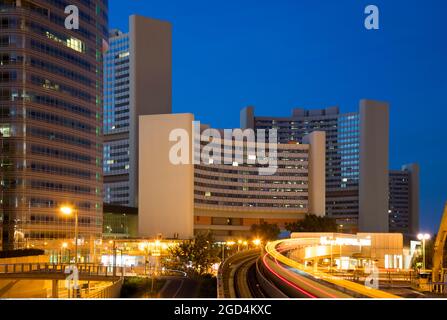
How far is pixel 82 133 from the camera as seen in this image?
9081 cm

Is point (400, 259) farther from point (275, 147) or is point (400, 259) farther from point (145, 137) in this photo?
point (275, 147)

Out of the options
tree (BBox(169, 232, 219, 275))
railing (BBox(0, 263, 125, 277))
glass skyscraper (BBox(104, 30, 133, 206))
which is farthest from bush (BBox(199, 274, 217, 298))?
glass skyscraper (BBox(104, 30, 133, 206))

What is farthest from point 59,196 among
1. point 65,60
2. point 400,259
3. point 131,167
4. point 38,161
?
point 131,167

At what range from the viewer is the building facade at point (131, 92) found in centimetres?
15475

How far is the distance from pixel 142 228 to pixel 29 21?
5349 centimetres

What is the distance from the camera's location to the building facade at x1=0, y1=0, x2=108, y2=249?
7981 cm

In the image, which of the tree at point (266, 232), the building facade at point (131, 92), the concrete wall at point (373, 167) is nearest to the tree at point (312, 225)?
the tree at point (266, 232)

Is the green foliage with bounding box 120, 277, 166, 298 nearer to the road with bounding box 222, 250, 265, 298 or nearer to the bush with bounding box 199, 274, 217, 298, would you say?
the bush with bounding box 199, 274, 217, 298

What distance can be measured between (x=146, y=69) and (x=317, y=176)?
168 ft

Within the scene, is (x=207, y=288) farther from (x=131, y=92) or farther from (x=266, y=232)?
(x=131, y=92)

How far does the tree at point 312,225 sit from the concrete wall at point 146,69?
42328 mm

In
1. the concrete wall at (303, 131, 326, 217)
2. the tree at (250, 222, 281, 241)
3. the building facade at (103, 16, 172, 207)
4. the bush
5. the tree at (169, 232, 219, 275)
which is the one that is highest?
the building facade at (103, 16, 172, 207)

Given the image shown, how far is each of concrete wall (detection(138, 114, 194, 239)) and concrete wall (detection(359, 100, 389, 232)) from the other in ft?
225

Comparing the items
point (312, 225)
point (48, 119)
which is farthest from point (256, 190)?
point (48, 119)
